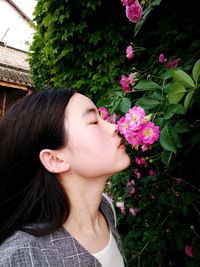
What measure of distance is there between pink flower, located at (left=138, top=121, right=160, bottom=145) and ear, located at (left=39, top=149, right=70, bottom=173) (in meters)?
0.27

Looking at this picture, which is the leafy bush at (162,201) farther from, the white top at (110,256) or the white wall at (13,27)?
the white wall at (13,27)

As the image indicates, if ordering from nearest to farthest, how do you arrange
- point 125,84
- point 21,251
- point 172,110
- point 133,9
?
point 21,251
point 172,110
point 133,9
point 125,84

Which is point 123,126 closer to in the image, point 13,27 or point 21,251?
point 21,251

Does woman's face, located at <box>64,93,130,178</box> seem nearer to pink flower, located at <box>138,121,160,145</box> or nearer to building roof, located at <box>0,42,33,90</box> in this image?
pink flower, located at <box>138,121,160,145</box>

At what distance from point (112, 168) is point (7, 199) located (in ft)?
1.22

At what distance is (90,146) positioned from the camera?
111 cm

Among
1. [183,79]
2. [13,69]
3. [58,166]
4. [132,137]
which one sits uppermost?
[13,69]

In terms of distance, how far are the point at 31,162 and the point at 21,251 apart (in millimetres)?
339

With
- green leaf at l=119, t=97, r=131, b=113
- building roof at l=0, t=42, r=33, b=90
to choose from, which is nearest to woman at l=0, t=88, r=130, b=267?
green leaf at l=119, t=97, r=131, b=113

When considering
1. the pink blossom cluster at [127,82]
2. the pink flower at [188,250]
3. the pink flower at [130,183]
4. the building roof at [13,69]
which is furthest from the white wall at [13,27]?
the pink flower at [188,250]

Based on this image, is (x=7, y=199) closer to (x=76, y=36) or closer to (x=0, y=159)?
(x=0, y=159)

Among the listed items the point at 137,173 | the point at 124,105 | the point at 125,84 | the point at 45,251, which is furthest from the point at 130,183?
the point at 45,251

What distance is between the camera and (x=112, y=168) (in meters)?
1.12

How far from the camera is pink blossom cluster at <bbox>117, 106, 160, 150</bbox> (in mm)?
1127
